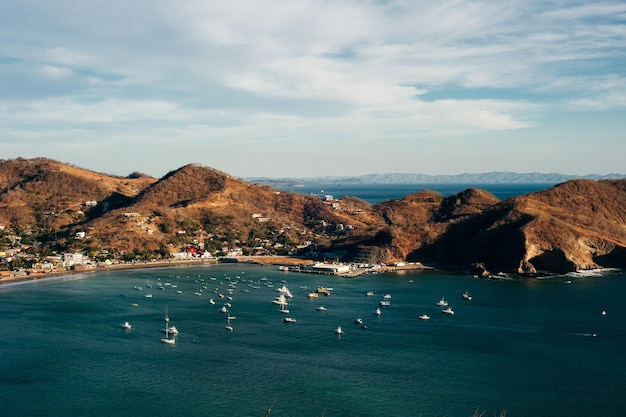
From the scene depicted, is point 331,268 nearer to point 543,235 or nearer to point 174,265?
point 174,265

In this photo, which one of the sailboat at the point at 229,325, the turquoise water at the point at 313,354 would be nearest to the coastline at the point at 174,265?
the turquoise water at the point at 313,354

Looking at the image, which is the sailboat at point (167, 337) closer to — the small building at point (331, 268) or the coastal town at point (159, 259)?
the coastal town at point (159, 259)

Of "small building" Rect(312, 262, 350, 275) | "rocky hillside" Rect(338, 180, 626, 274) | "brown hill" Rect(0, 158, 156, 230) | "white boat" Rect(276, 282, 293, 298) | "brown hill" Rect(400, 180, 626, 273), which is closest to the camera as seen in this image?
"white boat" Rect(276, 282, 293, 298)

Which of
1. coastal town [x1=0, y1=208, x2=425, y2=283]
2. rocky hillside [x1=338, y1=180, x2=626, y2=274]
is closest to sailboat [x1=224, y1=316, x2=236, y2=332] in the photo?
coastal town [x1=0, y1=208, x2=425, y2=283]

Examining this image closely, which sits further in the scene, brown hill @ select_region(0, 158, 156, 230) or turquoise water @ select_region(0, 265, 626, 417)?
brown hill @ select_region(0, 158, 156, 230)

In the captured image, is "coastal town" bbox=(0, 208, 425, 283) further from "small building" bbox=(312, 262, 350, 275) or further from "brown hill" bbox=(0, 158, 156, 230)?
"brown hill" bbox=(0, 158, 156, 230)

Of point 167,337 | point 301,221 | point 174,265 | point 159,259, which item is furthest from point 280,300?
point 301,221
